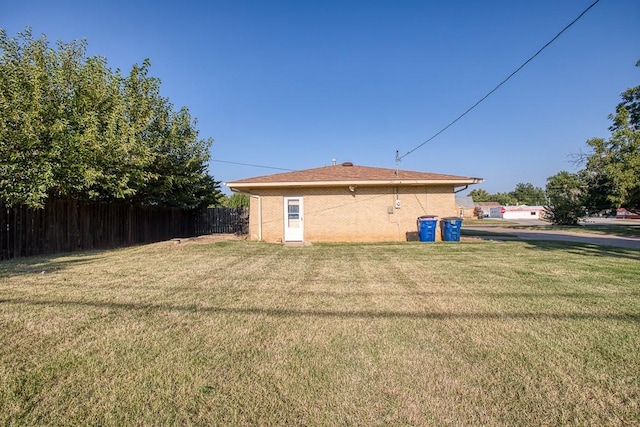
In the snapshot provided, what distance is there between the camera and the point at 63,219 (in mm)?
10359

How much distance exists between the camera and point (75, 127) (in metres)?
9.99

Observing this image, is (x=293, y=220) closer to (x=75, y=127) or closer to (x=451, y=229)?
(x=451, y=229)

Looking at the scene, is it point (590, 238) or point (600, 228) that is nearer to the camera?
point (590, 238)

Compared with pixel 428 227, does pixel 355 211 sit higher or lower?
higher

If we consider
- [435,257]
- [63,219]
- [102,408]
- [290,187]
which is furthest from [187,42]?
[102,408]

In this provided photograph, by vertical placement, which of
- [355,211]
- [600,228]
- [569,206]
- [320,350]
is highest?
[569,206]

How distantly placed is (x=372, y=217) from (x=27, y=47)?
1360 cm

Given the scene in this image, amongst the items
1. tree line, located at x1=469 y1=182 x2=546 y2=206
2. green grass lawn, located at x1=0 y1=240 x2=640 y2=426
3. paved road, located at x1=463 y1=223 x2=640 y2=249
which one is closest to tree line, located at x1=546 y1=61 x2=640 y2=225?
paved road, located at x1=463 y1=223 x2=640 y2=249

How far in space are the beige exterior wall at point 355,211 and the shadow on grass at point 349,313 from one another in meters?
9.10

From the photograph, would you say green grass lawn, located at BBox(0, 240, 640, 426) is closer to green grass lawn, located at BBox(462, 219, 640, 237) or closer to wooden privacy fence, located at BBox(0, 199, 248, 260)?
wooden privacy fence, located at BBox(0, 199, 248, 260)

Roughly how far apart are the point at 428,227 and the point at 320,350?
408 inches

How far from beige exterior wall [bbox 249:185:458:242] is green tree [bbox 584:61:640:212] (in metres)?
14.4

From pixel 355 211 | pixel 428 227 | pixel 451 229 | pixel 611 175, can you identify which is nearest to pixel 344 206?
pixel 355 211

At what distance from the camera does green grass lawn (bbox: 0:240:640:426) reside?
207 cm
